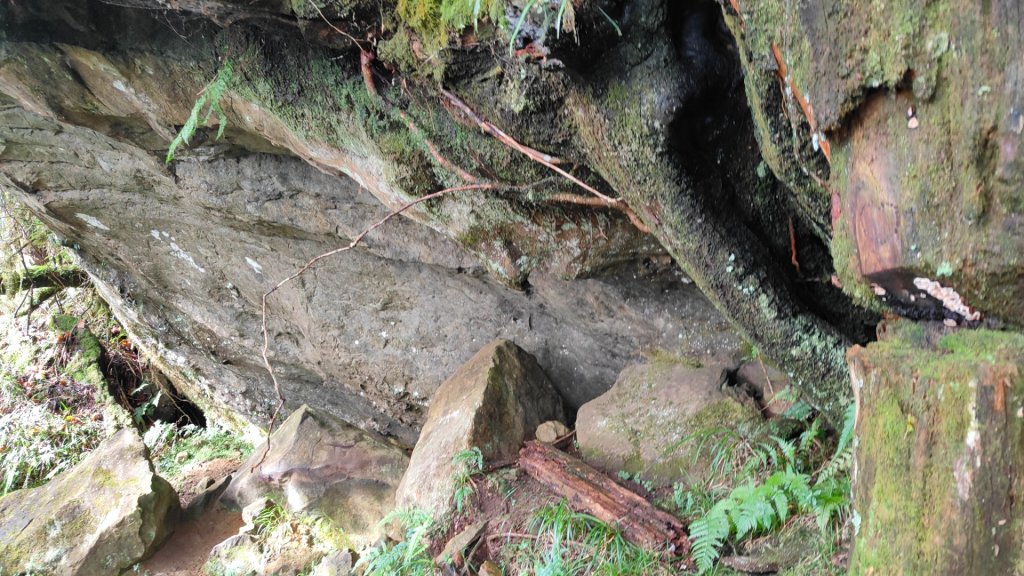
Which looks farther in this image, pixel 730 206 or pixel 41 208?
pixel 41 208

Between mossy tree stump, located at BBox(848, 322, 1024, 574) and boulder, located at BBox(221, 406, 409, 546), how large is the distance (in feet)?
13.3

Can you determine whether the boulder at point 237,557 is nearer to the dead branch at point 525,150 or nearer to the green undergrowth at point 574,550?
the green undergrowth at point 574,550

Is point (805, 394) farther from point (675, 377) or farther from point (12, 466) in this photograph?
point (12, 466)

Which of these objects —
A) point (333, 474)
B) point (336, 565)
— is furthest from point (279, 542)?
point (336, 565)

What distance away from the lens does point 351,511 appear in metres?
5.27

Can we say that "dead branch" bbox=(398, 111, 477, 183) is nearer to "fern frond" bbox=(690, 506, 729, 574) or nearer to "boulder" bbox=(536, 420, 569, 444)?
"boulder" bbox=(536, 420, 569, 444)

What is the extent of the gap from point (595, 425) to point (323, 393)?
12.9 ft

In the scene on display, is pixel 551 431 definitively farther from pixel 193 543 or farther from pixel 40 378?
pixel 40 378

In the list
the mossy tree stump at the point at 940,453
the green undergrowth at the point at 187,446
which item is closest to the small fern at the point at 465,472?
the mossy tree stump at the point at 940,453

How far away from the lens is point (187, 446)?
954 centimetres

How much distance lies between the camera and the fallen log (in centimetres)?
322

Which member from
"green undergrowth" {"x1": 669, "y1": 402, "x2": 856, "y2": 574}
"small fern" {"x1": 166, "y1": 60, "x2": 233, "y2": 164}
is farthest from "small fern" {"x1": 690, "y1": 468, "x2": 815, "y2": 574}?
"small fern" {"x1": 166, "y1": 60, "x2": 233, "y2": 164}

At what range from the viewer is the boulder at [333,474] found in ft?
17.2

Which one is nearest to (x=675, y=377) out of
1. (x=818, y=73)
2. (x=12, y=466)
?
(x=818, y=73)
